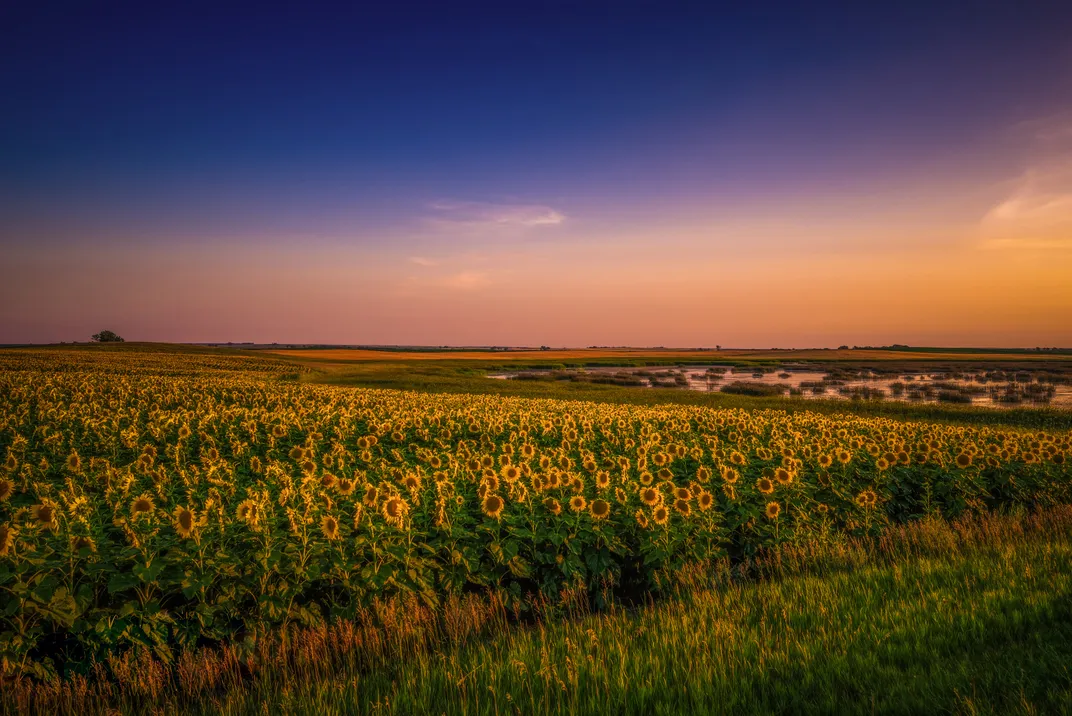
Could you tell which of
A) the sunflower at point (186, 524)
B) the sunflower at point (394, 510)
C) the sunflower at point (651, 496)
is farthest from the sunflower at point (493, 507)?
the sunflower at point (186, 524)

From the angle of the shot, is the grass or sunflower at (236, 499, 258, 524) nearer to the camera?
the grass

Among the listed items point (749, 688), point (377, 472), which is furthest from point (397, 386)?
point (749, 688)

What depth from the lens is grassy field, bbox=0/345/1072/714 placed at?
3574 millimetres

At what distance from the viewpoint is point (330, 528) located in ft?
15.9

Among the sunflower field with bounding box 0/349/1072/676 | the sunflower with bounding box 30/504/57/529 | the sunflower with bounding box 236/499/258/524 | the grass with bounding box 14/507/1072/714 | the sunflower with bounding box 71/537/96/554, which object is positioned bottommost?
the grass with bounding box 14/507/1072/714

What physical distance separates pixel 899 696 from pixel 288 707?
396 centimetres

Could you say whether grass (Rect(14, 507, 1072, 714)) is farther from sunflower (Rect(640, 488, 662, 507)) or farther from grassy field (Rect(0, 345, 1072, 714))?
sunflower (Rect(640, 488, 662, 507))

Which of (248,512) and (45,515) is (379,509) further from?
(45,515)

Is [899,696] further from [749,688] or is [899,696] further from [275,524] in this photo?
[275,524]

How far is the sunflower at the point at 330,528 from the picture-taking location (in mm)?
4812

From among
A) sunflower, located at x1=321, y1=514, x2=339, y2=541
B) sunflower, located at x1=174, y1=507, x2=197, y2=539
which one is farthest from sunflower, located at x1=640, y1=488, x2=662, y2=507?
sunflower, located at x1=174, y1=507, x2=197, y2=539

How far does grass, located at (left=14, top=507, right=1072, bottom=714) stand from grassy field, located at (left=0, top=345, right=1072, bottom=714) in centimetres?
2

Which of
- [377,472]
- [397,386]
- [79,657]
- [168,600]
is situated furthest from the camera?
[397,386]

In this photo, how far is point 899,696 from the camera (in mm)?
3379
